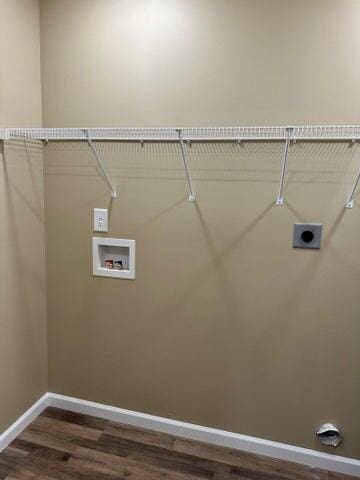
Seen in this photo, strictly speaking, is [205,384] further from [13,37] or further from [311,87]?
[13,37]

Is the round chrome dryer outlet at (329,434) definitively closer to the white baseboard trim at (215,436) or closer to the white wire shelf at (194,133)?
the white baseboard trim at (215,436)

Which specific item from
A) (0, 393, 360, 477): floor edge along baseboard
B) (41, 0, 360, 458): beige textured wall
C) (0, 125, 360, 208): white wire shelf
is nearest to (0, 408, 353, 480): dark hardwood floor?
(0, 393, 360, 477): floor edge along baseboard

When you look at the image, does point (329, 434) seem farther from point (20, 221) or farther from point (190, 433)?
point (20, 221)

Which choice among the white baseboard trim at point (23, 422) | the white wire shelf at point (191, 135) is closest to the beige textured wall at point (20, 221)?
the white baseboard trim at point (23, 422)

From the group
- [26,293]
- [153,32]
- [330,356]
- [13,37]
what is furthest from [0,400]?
[153,32]

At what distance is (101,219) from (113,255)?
211 mm

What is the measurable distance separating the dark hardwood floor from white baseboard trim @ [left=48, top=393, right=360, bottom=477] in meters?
0.03

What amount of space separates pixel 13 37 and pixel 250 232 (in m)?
1.47

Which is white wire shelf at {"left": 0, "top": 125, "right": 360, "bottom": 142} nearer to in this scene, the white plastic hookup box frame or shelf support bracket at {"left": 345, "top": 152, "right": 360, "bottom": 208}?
shelf support bracket at {"left": 345, "top": 152, "right": 360, "bottom": 208}

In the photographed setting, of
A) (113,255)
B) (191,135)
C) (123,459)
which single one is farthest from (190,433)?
(191,135)

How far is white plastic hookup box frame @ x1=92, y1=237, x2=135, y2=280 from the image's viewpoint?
203cm

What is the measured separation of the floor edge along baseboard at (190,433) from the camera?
1.90 meters

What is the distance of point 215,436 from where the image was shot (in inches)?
80.7

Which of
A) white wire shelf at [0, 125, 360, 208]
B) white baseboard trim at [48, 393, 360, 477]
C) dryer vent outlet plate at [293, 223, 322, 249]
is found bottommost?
white baseboard trim at [48, 393, 360, 477]
